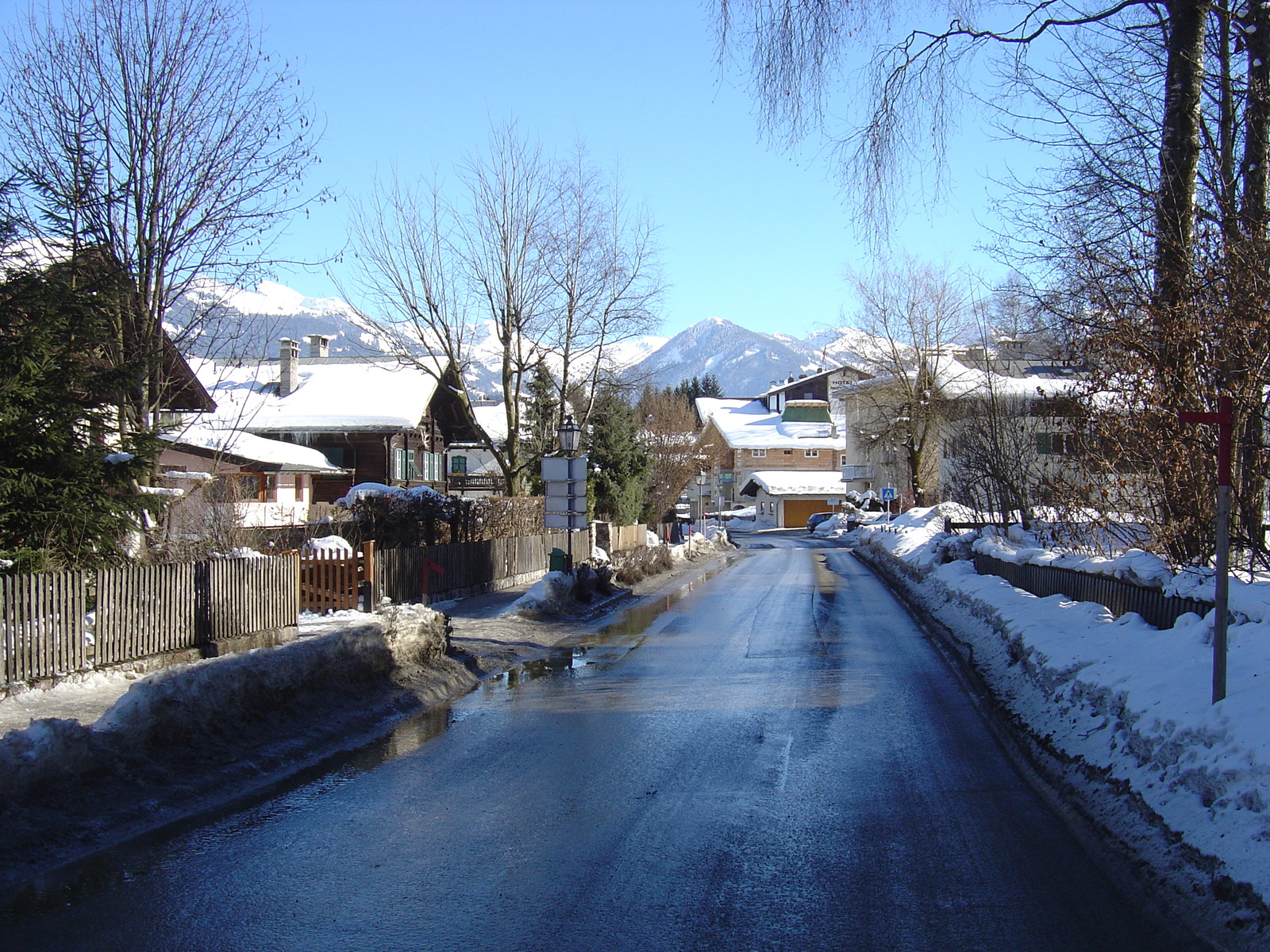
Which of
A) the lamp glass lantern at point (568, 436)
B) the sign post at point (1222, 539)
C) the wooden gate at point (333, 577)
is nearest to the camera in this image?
the sign post at point (1222, 539)

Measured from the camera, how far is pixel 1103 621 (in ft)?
34.2

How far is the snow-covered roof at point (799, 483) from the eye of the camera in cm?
8762

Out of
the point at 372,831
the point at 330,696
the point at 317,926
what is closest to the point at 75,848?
the point at 372,831

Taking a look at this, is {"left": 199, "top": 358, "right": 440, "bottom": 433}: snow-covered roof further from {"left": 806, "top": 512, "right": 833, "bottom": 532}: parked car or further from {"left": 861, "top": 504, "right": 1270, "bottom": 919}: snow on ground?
{"left": 806, "top": 512, "right": 833, "bottom": 532}: parked car

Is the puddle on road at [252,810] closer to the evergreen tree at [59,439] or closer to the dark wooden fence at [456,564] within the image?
the evergreen tree at [59,439]

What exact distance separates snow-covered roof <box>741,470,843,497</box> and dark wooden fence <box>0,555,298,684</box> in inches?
3033

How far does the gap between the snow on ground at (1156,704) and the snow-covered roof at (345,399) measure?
3558 centimetres

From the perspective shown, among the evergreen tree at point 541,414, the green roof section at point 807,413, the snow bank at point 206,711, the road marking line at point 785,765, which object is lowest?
the road marking line at point 785,765

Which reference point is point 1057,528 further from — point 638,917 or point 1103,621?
point 638,917

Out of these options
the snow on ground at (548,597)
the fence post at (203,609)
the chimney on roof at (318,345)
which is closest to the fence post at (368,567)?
the snow on ground at (548,597)

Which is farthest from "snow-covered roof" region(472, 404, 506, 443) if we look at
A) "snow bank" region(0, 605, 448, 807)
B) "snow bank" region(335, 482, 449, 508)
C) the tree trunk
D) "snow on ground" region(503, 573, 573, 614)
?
the tree trunk

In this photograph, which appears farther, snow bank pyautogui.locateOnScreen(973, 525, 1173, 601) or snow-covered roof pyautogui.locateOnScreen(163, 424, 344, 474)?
snow-covered roof pyautogui.locateOnScreen(163, 424, 344, 474)

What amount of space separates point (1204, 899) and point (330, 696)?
25.1 ft

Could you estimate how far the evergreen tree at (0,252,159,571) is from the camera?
29.5 ft
